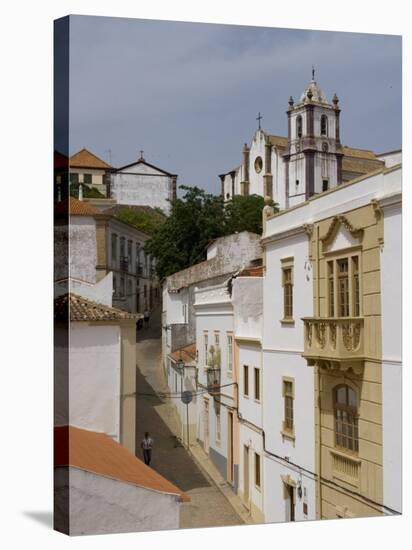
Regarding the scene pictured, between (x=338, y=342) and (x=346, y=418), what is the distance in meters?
0.78

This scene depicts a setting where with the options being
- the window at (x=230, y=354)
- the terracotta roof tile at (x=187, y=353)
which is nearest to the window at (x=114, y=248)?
the terracotta roof tile at (x=187, y=353)

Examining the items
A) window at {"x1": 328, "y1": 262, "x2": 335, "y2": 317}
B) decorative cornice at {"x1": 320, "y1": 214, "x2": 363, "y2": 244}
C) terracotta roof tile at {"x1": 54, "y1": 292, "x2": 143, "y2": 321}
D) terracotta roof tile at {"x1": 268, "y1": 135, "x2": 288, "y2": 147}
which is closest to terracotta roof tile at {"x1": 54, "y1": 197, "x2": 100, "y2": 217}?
terracotta roof tile at {"x1": 54, "y1": 292, "x2": 143, "y2": 321}

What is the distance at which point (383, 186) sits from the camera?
9.84m

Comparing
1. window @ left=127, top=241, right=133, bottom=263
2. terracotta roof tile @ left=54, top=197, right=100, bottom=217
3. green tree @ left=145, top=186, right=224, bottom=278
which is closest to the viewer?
terracotta roof tile @ left=54, top=197, right=100, bottom=217

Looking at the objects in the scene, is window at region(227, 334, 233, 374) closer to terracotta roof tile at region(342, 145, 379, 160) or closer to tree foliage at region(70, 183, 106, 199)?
tree foliage at region(70, 183, 106, 199)

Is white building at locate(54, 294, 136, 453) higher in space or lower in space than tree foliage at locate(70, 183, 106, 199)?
lower

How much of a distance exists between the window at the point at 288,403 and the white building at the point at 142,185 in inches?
84.4

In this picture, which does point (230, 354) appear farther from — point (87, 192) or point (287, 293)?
point (87, 192)

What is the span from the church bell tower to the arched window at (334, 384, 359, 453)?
6.38ft

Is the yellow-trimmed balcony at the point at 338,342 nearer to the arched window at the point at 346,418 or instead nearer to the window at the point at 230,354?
the arched window at the point at 346,418

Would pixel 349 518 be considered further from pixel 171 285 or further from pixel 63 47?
pixel 63 47

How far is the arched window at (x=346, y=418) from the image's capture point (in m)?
10.1

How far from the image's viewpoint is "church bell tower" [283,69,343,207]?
10141mm

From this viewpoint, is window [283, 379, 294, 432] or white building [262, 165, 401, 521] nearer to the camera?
white building [262, 165, 401, 521]
